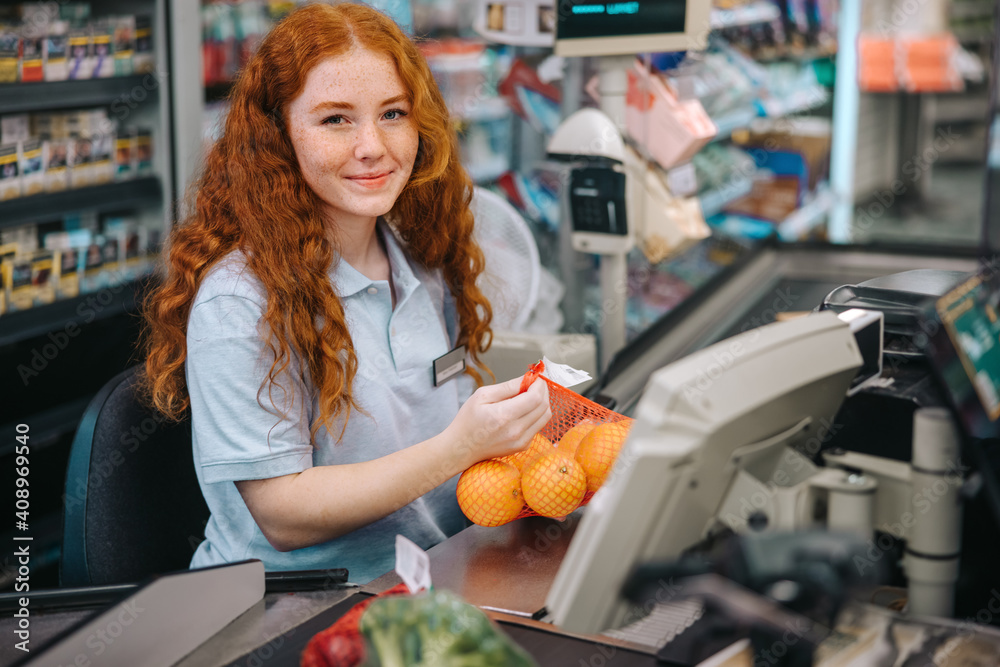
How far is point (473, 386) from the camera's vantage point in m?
2.00

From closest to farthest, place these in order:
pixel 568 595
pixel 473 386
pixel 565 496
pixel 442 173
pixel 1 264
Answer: pixel 568 595 < pixel 565 496 < pixel 442 173 < pixel 473 386 < pixel 1 264

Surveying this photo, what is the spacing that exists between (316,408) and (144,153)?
2.33 metres

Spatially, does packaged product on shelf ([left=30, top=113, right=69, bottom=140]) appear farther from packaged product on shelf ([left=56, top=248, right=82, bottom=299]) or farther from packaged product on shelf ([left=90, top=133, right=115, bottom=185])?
packaged product on shelf ([left=56, top=248, right=82, bottom=299])

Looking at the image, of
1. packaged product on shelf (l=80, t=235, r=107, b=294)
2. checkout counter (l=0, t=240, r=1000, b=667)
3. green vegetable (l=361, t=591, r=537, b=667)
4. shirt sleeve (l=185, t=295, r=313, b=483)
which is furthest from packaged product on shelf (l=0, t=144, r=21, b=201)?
green vegetable (l=361, t=591, r=537, b=667)

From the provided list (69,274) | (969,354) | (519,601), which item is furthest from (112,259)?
(969,354)

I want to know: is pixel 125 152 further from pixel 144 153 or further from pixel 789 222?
pixel 789 222

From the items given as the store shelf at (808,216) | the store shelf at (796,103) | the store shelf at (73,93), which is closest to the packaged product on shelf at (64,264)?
the store shelf at (73,93)

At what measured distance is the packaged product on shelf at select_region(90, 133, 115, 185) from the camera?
3.40 m

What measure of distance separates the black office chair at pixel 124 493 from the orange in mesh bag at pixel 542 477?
57 cm

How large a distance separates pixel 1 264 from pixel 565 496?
8.22 ft

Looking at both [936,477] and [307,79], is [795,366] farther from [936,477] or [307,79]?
[307,79]

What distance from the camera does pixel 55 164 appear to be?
3.29 meters

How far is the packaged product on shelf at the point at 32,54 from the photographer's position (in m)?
3.05

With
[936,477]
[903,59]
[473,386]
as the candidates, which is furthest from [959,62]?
[936,477]
